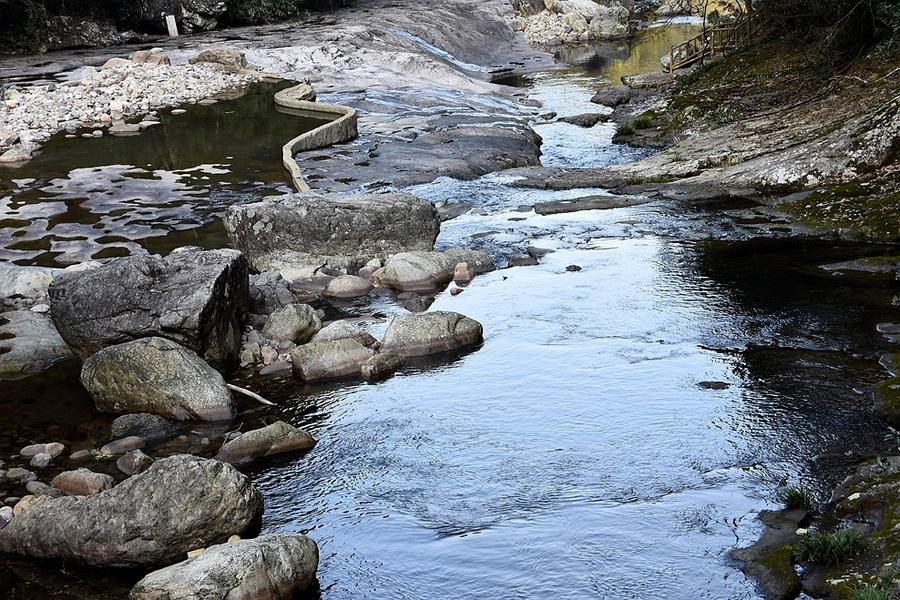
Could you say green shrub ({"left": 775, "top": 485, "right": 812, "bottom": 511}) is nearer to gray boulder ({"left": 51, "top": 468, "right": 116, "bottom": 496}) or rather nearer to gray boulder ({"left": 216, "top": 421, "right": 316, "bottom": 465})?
gray boulder ({"left": 216, "top": 421, "right": 316, "bottom": 465})

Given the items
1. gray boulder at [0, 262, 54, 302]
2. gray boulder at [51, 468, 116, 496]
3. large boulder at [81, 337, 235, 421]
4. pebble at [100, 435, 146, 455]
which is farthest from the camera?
gray boulder at [0, 262, 54, 302]

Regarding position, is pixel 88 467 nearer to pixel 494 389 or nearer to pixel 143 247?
pixel 494 389

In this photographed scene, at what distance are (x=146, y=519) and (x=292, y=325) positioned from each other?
185 inches

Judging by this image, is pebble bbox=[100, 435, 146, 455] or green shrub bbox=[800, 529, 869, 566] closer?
green shrub bbox=[800, 529, 869, 566]

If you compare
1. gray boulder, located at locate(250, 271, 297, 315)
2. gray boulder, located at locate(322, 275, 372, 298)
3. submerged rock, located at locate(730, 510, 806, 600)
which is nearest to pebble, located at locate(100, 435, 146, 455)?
gray boulder, located at locate(250, 271, 297, 315)

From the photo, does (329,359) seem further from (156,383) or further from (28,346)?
(28,346)

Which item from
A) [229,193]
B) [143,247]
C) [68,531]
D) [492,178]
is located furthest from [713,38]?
[68,531]

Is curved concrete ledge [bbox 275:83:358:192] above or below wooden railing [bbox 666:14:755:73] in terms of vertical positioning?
below

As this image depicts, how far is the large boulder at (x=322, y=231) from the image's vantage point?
14.2 metres

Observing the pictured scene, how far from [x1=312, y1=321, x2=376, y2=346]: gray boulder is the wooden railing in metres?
17.3

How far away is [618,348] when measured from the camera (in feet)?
36.1

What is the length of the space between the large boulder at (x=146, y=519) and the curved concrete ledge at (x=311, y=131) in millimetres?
10817

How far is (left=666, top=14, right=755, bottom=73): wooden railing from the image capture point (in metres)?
25.6

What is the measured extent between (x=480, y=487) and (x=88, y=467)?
3688 millimetres
